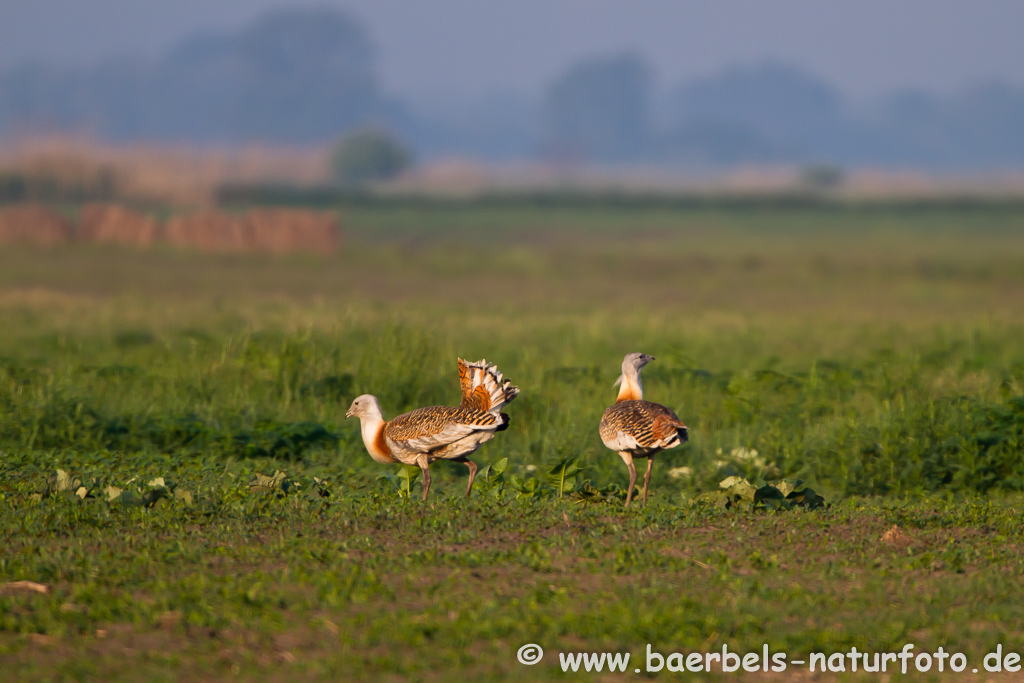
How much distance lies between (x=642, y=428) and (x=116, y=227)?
29.5 meters

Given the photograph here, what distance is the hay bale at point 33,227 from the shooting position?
33906 millimetres

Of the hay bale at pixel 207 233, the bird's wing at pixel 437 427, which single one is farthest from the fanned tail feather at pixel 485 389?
the hay bale at pixel 207 233

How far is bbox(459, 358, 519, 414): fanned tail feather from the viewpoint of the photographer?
893 centimetres

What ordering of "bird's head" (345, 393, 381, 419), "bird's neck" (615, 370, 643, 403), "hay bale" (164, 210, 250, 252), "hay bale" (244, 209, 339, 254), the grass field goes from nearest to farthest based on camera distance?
the grass field, "bird's head" (345, 393, 381, 419), "bird's neck" (615, 370, 643, 403), "hay bale" (164, 210, 250, 252), "hay bale" (244, 209, 339, 254)

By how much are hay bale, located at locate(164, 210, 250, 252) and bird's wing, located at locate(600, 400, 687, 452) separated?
2787 cm

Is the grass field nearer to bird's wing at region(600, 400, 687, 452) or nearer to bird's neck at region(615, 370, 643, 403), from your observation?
bird's wing at region(600, 400, 687, 452)

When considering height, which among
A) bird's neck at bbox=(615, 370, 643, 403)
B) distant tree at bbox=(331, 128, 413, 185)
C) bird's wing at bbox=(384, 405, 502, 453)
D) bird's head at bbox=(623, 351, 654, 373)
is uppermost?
distant tree at bbox=(331, 128, 413, 185)

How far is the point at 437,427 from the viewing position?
28.7 ft

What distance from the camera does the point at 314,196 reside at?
5356 centimetres

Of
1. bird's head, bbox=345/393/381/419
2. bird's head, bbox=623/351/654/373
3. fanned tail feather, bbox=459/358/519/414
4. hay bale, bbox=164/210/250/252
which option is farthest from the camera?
hay bale, bbox=164/210/250/252

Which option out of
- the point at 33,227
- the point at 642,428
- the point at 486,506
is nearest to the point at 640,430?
the point at 642,428

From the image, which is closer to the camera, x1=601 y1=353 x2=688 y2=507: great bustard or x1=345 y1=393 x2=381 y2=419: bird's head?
x1=601 y1=353 x2=688 y2=507: great bustard

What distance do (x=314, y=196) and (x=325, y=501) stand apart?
45992 mm

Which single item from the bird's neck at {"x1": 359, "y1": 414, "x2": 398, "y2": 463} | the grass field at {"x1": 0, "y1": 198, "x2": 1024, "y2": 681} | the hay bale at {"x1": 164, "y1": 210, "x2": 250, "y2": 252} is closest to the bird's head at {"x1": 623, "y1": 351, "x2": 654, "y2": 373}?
the grass field at {"x1": 0, "y1": 198, "x2": 1024, "y2": 681}
